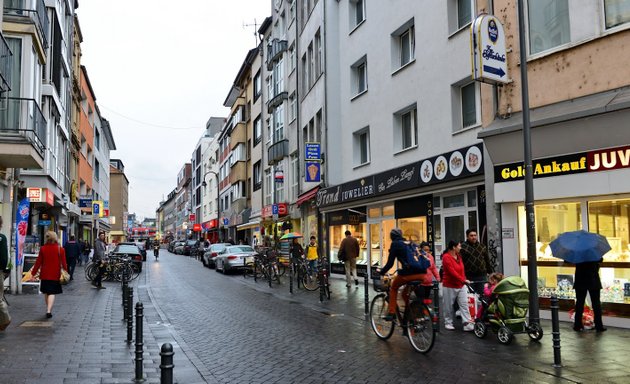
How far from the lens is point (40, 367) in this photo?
7164 mm

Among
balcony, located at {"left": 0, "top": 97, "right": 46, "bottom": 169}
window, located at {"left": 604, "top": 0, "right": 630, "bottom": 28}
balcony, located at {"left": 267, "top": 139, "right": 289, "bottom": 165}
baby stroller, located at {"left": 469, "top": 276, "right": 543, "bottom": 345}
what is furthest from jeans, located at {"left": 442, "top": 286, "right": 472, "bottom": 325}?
balcony, located at {"left": 267, "top": 139, "right": 289, "bottom": 165}

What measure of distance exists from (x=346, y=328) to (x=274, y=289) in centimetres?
876

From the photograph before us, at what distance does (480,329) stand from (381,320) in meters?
1.64

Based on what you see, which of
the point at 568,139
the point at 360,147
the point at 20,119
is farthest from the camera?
the point at 360,147

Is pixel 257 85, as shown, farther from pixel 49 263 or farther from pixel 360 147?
pixel 49 263

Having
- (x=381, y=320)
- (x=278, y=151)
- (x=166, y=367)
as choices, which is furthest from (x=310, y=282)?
(x=278, y=151)

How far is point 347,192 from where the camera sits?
846 inches

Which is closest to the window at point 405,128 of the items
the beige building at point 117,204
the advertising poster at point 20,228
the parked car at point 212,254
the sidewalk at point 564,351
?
the sidewalk at point 564,351

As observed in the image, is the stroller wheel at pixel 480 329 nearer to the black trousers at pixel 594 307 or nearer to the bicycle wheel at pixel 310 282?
the black trousers at pixel 594 307

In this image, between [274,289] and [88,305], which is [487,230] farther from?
[88,305]

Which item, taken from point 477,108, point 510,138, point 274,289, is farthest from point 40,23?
point 510,138

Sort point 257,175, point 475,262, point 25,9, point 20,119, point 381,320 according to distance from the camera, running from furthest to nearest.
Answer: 1. point 257,175
2. point 25,9
3. point 20,119
4. point 475,262
5. point 381,320

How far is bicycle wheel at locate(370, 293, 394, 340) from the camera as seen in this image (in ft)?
30.4

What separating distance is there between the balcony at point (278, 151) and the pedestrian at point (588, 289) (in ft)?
78.4
